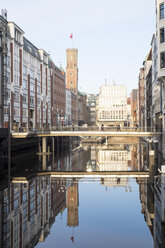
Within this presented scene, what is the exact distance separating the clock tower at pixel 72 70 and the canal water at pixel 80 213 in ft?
513

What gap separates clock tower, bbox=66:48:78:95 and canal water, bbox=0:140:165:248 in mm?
156446

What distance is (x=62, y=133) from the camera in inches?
2506

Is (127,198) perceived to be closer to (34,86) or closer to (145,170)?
(145,170)

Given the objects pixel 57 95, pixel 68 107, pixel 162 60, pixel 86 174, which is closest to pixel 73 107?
pixel 68 107

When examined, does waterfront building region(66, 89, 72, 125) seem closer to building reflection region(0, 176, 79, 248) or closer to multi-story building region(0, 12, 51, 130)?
multi-story building region(0, 12, 51, 130)

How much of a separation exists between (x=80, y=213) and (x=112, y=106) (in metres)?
161

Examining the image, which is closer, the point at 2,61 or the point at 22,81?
the point at 2,61

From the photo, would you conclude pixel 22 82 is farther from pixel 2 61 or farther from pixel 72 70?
pixel 72 70

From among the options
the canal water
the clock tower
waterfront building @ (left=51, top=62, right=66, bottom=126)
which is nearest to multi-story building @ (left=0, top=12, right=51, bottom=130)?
waterfront building @ (left=51, top=62, right=66, bottom=126)

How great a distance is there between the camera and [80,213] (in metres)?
25.5

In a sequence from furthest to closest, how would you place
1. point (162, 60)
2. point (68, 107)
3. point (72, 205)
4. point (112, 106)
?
point (112, 106) < point (68, 107) < point (162, 60) < point (72, 205)

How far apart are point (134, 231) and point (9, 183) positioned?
752 inches

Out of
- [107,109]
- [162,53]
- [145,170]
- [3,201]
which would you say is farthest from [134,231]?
[107,109]

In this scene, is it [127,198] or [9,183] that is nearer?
[127,198]
